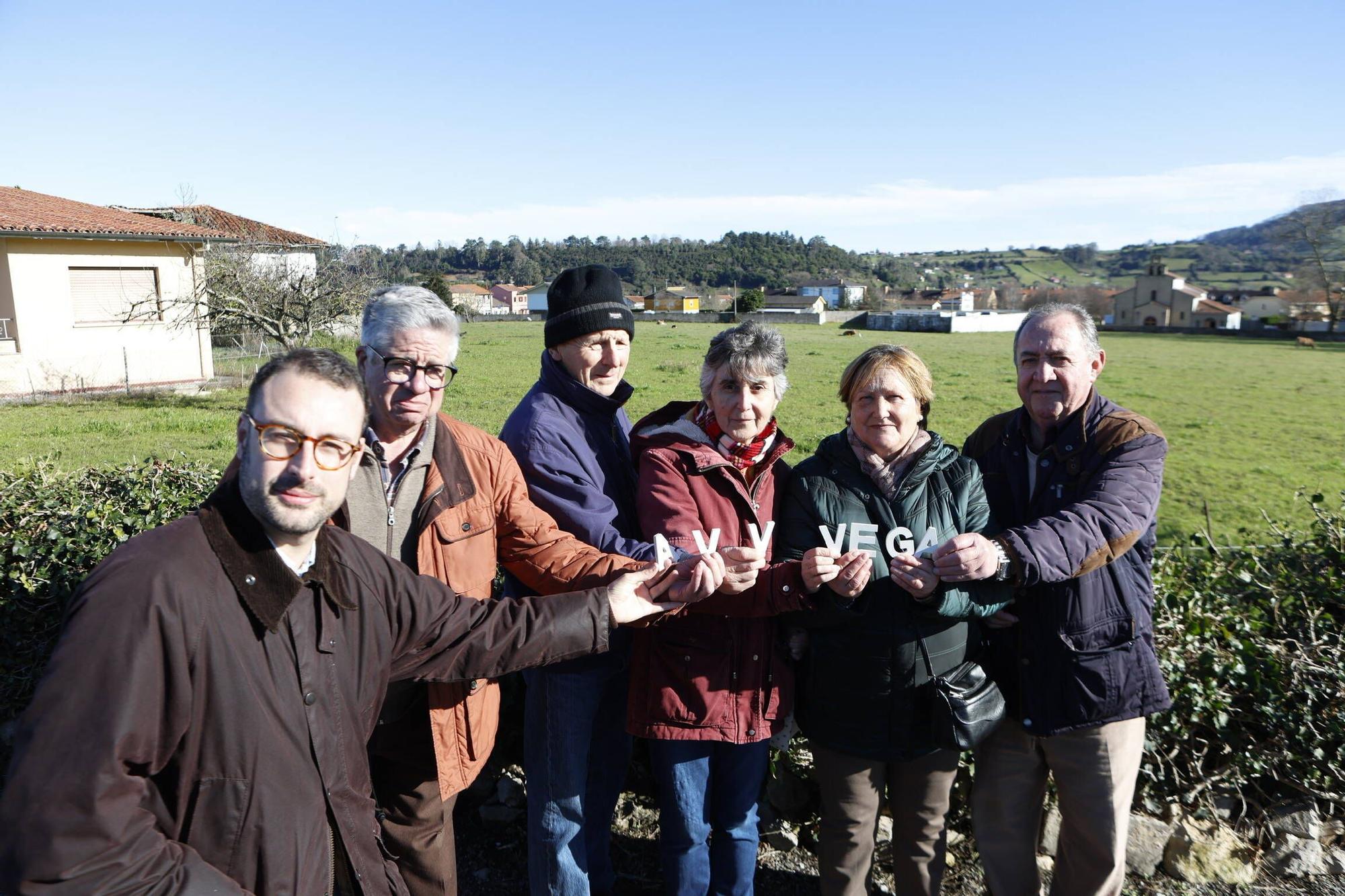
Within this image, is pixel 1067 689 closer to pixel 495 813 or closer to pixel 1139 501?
pixel 1139 501

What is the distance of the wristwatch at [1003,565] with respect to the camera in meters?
2.86

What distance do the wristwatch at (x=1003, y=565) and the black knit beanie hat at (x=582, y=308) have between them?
1.57 metres

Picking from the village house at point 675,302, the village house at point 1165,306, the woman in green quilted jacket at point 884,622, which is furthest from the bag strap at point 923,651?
the village house at point 1165,306

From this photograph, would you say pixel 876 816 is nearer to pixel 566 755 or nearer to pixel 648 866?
pixel 566 755

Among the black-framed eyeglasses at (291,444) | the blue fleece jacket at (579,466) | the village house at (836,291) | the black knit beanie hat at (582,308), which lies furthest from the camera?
the village house at (836,291)

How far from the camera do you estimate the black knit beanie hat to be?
11.2 ft

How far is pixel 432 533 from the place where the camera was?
2900mm

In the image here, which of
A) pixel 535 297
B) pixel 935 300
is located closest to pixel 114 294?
pixel 535 297

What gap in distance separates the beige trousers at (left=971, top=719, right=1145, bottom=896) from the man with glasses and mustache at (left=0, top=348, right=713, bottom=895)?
7.20 feet

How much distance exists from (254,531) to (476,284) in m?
103

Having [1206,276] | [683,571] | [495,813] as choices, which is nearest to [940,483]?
[683,571]

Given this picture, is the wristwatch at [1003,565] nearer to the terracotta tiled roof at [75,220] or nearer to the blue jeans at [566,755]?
the blue jeans at [566,755]

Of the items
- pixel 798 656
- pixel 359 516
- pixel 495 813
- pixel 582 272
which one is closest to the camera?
pixel 359 516

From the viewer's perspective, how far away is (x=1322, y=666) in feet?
11.8
